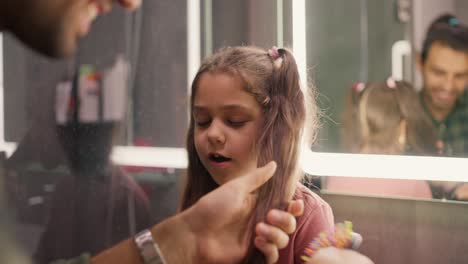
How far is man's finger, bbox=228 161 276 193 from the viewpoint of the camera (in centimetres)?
65

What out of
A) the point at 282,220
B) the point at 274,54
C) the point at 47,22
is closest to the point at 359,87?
the point at 274,54

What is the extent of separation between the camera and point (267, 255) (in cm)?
67

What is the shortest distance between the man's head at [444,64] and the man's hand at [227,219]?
34 cm

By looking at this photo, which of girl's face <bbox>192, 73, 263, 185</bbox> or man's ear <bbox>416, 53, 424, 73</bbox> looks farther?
man's ear <bbox>416, 53, 424, 73</bbox>

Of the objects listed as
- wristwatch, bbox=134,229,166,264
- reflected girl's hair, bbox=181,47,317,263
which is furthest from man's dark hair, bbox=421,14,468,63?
wristwatch, bbox=134,229,166,264

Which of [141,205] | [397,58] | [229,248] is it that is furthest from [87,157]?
[397,58]

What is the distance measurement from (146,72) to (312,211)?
1.13 ft

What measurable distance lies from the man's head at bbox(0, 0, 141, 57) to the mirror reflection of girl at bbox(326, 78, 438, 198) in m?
0.53

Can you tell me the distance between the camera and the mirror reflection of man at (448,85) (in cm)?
84

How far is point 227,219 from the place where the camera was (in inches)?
26.0

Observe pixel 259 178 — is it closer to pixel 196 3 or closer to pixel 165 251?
pixel 165 251

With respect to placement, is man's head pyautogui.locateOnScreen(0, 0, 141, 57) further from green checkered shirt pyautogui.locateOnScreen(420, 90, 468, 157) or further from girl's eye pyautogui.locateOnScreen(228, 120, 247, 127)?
green checkered shirt pyautogui.locateOnScreen(420, 90, 468, 157)

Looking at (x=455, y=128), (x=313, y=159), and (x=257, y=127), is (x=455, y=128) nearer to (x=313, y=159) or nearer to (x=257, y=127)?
(x=313, y=159)

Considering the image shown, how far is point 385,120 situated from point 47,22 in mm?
624
